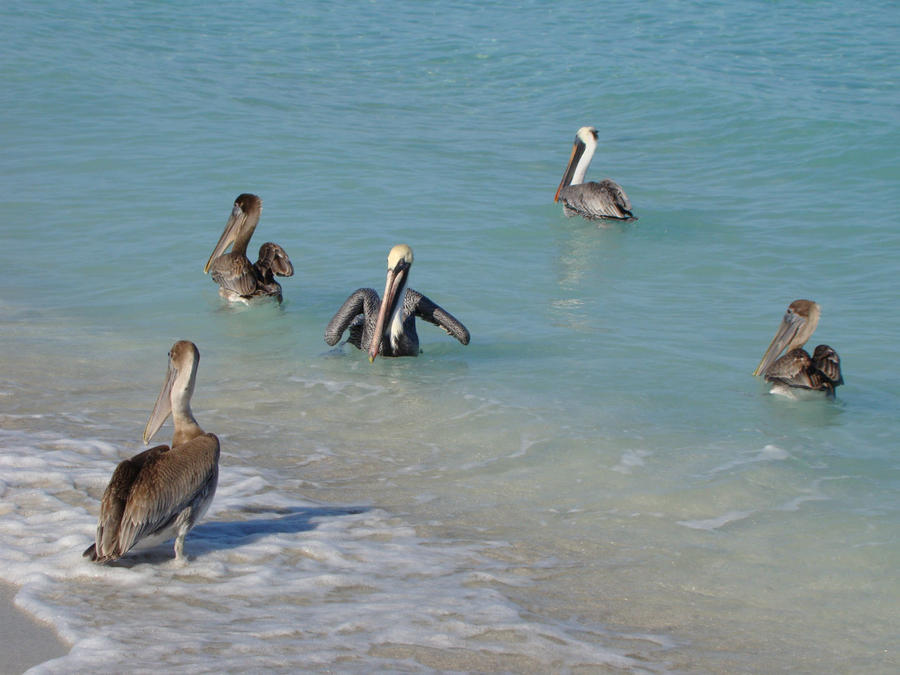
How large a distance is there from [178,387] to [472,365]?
370cm

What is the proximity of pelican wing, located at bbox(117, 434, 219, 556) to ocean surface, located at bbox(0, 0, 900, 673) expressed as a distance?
0.28 meters

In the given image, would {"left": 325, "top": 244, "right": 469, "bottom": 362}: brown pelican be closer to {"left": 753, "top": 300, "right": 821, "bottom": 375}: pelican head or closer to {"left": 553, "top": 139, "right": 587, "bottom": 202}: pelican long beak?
{"left": 753, "top": 300, "right": 821, "bottom": 375}: pelican head

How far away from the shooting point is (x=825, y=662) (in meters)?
4.72

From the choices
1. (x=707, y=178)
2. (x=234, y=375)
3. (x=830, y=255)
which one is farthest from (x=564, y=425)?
(x=707, y=178)

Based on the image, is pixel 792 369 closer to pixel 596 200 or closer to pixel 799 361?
pixel 799 361

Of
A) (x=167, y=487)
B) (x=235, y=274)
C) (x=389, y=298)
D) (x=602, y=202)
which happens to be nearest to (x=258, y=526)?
(x=167, y=487)

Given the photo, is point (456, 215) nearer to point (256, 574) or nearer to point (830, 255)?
point (830, 255)

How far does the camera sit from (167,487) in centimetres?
474

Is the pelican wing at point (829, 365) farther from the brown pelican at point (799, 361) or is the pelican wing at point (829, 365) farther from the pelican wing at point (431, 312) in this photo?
the pelican wing at point (431, 312)

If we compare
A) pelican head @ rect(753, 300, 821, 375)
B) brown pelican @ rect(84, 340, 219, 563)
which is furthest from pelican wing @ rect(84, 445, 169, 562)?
pelican head @ rect(753, 300, 821, 375)

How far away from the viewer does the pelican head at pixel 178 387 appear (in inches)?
210

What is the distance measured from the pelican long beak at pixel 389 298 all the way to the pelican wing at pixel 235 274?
1737 millimetres

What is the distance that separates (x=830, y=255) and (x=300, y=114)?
9307 millimetres

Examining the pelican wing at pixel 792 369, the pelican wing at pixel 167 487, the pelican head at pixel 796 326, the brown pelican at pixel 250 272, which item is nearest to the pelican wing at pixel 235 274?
the brown pelican at pixel 250 272
